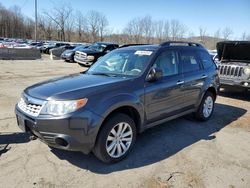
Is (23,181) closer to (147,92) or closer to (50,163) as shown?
(50,163)

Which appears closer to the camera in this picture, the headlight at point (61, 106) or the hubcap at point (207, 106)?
the headlight at point (61, 106)

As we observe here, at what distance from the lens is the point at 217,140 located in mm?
4832

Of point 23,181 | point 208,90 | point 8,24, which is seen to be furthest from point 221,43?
point 8,24

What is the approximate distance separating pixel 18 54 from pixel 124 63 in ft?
68.7

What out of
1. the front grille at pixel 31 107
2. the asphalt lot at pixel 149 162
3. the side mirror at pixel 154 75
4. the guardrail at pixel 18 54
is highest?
the side mirror at pixel 154 75

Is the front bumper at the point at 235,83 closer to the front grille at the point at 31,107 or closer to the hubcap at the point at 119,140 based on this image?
the hubcap at the point at 119,140

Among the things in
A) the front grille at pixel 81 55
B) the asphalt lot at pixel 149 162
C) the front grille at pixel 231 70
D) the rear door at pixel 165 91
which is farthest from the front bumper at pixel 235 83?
the front grille at pixel 81 55

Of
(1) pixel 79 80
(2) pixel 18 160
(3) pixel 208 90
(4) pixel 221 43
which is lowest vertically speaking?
(2) pixel 18 160

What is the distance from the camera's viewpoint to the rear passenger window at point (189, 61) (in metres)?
5.04

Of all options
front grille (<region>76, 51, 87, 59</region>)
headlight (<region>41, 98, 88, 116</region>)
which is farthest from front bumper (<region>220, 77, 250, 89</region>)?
front grille (<region>76, 51, 87, 59</region>)

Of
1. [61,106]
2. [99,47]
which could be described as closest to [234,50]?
[61,106]

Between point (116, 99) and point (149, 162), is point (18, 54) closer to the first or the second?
point (116, 99)

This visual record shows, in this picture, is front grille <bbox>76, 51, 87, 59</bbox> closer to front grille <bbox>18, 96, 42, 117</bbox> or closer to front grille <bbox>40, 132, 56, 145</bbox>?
front grille <bbox>18, 96, 42, 117</bbox>

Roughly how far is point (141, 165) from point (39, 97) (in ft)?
5.71
